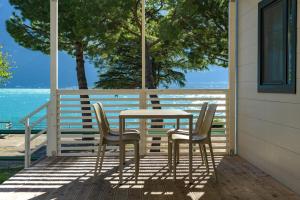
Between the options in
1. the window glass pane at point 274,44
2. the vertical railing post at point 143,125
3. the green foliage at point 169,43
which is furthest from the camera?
the green foliage at point 169,43

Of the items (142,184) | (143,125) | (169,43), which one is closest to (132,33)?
(169,43)

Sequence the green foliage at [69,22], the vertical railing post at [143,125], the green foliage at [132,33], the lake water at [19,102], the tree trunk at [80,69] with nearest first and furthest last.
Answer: the vertical railing post at [143,125] → the green foliage at [132,33] → the green foliage at [69,22] → the tree trunk at [80,69] → the lake water at [19,102]

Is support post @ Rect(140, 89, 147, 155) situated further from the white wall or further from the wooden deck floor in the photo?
the white wall

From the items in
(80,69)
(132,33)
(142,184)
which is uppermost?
(132,33)

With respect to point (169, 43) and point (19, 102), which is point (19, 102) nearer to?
point (19, 102)

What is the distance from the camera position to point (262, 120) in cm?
526

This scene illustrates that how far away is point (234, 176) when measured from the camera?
4.98 metres

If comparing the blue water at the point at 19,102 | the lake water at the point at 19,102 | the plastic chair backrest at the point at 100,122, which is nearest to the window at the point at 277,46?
the plastic chair backrest at the point at 100,122

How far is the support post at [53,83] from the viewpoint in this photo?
6367mm

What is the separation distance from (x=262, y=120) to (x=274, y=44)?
0.95m

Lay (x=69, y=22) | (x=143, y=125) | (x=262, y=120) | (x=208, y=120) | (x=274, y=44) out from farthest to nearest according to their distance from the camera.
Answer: (x=69, y=22), (x=143, y=125), (x=262, y=120), (x=274, y=44), (x=208, y=120)

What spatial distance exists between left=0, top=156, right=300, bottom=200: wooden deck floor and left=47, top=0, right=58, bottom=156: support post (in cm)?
69

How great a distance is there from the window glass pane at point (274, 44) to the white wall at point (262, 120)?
230mm

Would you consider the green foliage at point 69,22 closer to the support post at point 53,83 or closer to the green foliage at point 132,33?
the green foliage at point 132,33
